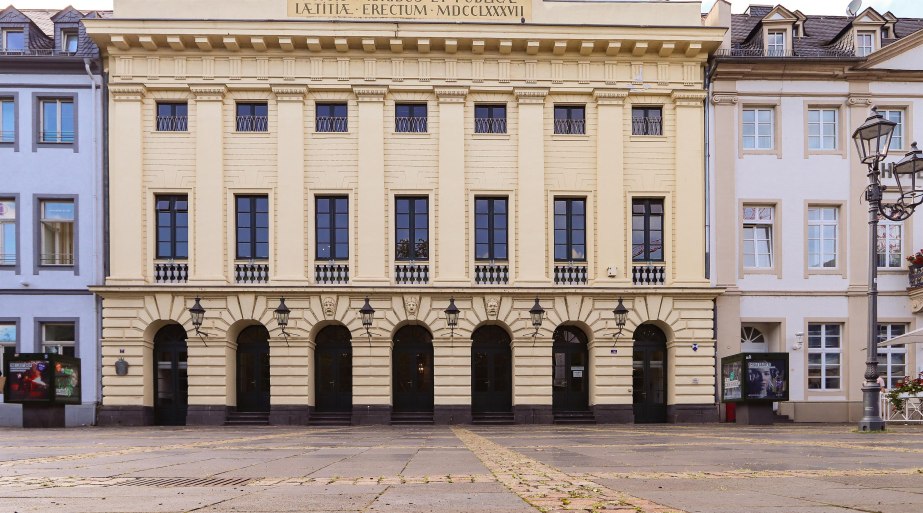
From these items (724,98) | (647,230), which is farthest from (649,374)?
(724,98)

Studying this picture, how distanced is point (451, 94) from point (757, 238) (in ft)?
37.9

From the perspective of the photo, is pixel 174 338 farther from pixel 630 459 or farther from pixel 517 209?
pixel 630 459

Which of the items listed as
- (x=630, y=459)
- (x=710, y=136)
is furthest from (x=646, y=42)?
(x=630, y=459)

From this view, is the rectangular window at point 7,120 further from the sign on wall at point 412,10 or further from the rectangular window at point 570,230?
the rectangular window at point 570,230

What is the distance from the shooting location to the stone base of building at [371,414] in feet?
97.2

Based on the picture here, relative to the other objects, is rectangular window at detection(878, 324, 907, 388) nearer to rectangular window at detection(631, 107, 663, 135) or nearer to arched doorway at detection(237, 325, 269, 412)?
rectangular window at detection(631, 107, 663, 135)

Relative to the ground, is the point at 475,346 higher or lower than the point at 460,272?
lower

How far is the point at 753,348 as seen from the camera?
31625mm

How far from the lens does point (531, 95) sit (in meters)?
30.6

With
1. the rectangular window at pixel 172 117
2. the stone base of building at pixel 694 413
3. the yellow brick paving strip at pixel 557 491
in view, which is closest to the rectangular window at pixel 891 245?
the stone base of building at pixel 694 413

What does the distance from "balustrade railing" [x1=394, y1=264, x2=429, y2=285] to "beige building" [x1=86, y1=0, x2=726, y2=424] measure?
0.08 meters

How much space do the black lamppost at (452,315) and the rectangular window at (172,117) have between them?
1057 cm

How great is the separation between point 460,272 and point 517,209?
2.84 meters

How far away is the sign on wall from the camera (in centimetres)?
3019
